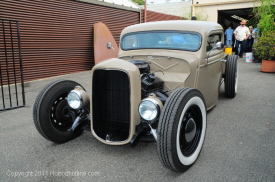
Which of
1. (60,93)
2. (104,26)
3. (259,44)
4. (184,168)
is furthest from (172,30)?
(104,26)

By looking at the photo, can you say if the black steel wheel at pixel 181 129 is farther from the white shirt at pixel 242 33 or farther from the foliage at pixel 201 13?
the foliage at pixel 201 13

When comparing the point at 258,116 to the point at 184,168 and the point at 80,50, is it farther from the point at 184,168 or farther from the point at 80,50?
the point at 80,50

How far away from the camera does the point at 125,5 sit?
11008 millimetres

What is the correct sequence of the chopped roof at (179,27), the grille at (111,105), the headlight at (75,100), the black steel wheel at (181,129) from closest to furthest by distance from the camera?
the black steel wheel at (181,129), the grille at (111,105), the headlight at (75,100), the chopped roof at (179,27)

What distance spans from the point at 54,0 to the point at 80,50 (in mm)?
1878

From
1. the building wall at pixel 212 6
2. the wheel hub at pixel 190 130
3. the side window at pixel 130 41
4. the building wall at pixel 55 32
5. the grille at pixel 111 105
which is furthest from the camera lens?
the building wall at pixel 212 6

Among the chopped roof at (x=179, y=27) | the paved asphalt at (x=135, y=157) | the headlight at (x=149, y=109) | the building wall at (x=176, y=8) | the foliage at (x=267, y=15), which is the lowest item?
the paved asphalt at (x=135, y=157)

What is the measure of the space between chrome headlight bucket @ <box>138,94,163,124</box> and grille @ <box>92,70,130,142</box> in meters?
0.23

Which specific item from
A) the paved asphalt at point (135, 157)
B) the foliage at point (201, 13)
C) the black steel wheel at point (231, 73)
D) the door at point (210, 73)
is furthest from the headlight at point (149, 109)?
the foliage at point (201, 13)

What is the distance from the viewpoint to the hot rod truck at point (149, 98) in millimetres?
2352

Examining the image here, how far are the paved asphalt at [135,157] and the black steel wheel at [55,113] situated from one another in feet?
0.52

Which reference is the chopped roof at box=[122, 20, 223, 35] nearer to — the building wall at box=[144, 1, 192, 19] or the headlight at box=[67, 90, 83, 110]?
the headlight at box=[67, 90, 83, 110]

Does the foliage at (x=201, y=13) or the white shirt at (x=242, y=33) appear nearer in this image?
the white shirt at (x=242, y=33)

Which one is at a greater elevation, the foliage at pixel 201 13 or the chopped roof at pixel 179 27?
the foliage at pixel 201 13
